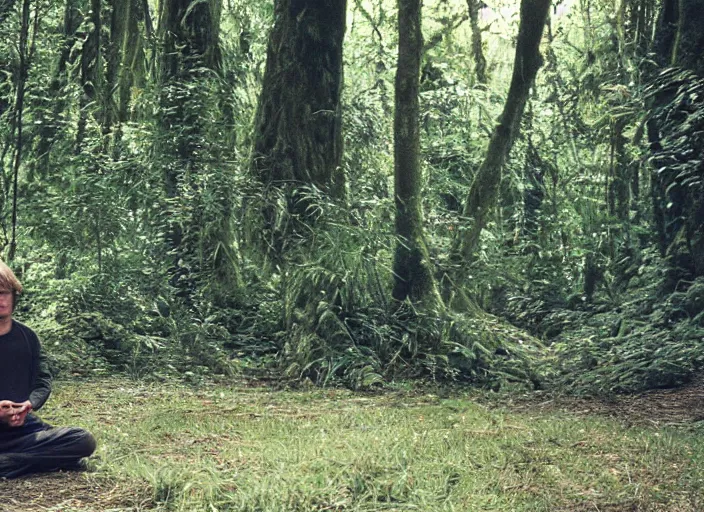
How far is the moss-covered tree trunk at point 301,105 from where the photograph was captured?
1183cm

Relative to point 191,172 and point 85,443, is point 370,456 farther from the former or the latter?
point 191,172

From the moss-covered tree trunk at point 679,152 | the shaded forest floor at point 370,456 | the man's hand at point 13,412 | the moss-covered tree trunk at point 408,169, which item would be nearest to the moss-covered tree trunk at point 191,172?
the moss-covered tree trunk at point 408,169

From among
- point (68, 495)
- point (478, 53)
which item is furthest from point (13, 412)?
point (478, 53)

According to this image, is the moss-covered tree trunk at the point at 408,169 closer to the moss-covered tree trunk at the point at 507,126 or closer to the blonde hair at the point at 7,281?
the moss-covered tree trunk at the point at 507,126

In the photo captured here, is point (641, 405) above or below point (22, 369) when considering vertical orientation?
below

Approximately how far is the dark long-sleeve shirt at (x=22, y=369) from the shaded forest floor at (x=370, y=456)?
48 centimetres

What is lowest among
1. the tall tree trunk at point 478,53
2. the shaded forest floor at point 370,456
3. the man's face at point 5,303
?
the shaded forest floor at point 370,456

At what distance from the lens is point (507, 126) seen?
12.9 m

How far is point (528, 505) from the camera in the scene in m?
4.67

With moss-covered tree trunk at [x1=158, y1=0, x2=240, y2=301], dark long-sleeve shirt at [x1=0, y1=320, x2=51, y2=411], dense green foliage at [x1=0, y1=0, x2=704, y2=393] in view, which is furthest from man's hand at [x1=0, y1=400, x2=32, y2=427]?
moss-covered tree trunk at [x1=158, y1=0, x2=240, y2=301]

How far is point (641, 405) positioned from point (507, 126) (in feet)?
18.2

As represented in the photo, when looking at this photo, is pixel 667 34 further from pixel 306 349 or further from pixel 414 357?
pixel 306 349

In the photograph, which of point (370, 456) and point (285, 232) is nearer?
point (370, 456)

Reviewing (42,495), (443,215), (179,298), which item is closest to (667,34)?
(443,215)
